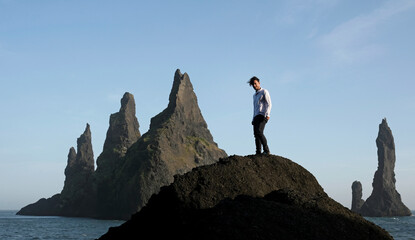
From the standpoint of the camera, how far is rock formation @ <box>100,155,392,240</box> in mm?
8562

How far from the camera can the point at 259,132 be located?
512 inches

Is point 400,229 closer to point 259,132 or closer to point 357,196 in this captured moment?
point 259,132

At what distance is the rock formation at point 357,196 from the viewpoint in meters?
186

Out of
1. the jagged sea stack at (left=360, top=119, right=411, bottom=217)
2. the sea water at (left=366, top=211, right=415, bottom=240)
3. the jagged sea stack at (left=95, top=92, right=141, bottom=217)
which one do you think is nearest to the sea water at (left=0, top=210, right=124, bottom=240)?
the sea water at (left=366, top=211, right=415, bottom=240)

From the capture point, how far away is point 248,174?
38.1 ft

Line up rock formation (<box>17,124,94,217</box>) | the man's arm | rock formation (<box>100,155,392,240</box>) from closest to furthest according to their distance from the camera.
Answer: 1. rock formation (<box>100,155,392,240</box>)
2. the man's arm
3. rock formation (<box>17,124,94,217</box>)

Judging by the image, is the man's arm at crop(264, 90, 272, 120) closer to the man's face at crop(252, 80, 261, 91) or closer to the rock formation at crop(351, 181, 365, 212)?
the man's face at crop(252, 80, 261, 91)

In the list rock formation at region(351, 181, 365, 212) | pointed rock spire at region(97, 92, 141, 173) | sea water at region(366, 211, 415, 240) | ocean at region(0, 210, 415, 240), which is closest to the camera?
sea water at region(366, 211, 415, 240)

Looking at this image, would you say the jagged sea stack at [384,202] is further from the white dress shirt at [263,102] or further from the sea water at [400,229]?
the white dress shirt at [263,102]

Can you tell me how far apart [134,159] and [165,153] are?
918cm

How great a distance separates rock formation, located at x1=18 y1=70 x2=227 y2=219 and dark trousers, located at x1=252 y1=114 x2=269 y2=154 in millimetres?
107684

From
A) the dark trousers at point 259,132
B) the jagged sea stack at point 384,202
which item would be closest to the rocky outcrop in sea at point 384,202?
the jagged sea stack at point 384,202

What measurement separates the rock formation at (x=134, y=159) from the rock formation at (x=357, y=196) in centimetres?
6598

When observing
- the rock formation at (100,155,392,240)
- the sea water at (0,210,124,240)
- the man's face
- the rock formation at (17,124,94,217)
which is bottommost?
the rock formation at (100,155,392,240)
